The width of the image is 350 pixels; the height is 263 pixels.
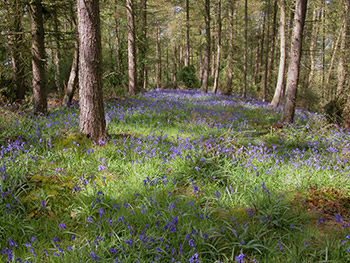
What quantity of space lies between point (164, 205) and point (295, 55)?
6.94m

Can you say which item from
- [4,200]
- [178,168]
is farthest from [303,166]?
[4,200]

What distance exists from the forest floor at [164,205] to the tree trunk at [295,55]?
3.65 meters

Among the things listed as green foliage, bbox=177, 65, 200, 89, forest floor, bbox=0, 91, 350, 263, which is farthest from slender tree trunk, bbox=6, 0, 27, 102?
green foliage, bbox=177, 65, 200, 89

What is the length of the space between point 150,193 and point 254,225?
4.99 ft

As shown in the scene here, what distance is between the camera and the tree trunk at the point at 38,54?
725 centimetres

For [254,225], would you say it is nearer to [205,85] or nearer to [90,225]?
[90,225]

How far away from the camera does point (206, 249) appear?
2.57 m

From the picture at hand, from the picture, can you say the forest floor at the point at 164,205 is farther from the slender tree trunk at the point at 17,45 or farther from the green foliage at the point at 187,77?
the green foliage at the point at 187,77

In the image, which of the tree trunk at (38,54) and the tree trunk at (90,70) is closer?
the tree trunk at (90,70)

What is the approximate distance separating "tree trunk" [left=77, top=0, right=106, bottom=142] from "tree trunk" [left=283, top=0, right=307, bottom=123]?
20.0 ft

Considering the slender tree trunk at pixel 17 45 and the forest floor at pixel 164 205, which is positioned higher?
the slender tree trunk at pixel 17 45

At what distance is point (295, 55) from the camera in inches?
301

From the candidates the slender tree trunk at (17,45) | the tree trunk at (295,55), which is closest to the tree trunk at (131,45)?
the slender tree trunk at (17,45)

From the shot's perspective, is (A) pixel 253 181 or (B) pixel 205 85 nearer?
(A) pixel 253 181
